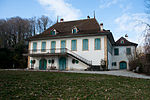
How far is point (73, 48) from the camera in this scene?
2184cm

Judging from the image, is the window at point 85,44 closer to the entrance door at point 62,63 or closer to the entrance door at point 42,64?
the entrance door at point 62,63

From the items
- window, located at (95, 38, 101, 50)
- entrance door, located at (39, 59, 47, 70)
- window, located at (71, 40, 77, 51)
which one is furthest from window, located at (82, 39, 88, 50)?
entrance door, located at (39, 59, 47, 70)

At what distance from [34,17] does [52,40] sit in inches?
898

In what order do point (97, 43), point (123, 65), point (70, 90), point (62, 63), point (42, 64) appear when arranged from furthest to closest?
point (123, 65) < point (42, 64) < point (62, 63) < point (97, 43) < point (70, 90)

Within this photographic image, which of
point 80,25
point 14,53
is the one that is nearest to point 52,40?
point 80,25

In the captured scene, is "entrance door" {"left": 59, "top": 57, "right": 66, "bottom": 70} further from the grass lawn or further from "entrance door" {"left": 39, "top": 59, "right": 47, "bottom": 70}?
the grass lawn

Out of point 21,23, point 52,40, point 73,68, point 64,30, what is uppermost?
point 21,23

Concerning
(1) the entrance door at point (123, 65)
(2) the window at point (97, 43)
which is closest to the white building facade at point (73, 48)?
(2) the window at point (97, 43)

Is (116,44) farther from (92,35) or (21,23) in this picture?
(21,23)

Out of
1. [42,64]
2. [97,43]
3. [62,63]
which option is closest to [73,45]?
[62,63]

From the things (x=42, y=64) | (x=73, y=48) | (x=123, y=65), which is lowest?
(x=123, y=65)

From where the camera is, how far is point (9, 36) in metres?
38.2

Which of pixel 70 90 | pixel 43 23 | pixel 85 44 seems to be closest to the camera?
pixel 70 90

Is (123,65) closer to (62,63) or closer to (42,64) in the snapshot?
(62,63)
